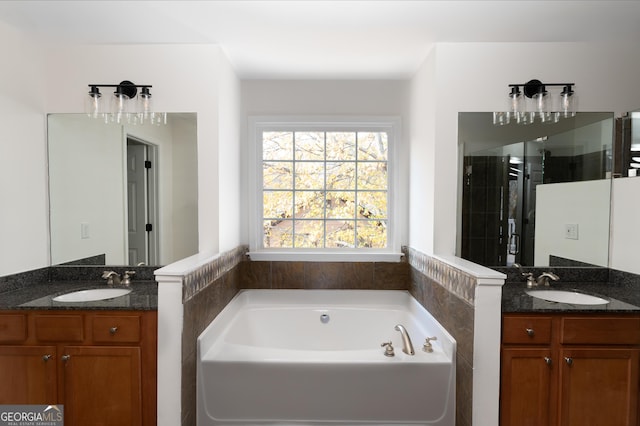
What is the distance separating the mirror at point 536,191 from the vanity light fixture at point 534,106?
0.15 feet

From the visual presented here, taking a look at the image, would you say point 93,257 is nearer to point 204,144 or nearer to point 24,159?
point 24,159

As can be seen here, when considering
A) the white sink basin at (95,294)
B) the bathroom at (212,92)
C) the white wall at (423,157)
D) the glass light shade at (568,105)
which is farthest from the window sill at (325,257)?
the glass light shade at (568,105)

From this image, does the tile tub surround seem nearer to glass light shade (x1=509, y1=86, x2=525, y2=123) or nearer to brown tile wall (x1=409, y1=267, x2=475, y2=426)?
brown tile wall (x1=409, y1=267, x2=475, y2=426)

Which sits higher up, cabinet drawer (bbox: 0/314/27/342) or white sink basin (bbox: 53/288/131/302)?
white sink basin (bbox: 53/288/131/302)

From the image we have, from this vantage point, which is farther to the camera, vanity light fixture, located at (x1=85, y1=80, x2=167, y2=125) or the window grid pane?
the window grid pane

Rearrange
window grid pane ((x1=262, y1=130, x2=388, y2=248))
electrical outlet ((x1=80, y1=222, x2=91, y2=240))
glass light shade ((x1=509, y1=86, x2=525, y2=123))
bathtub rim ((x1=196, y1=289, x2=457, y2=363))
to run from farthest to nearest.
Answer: window grid pane ((x1=262, y1=130, x2=388, y2=248)), bathtub rim ((x1=196, y1=289, x2=457, y2=363)), electrical outlet ((x1=80, y1=222, x2=91, y2=240)), glass light shade ((x1=509, y1=86, x2=525, y2=123))

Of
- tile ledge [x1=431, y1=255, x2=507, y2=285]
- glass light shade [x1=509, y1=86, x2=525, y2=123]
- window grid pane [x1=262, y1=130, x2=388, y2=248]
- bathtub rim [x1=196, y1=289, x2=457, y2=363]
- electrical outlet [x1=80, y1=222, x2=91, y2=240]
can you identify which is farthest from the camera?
window grid pane [x1=262, y1=130, x2=388, y2=248]

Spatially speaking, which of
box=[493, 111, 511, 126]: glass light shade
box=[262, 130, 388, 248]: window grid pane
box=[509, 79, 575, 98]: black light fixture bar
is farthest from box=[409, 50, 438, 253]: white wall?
box=[509, 79, 575, 98]: black light fixture bar

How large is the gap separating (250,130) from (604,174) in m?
2.59

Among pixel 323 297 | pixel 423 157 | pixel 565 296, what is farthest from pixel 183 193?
pixel 565 296

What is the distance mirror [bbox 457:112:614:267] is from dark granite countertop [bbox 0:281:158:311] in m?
1.98

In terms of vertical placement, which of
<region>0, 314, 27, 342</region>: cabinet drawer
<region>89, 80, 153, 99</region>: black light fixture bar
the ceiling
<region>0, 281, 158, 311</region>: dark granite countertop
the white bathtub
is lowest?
the white bathtub

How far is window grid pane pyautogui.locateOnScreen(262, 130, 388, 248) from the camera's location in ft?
10.2

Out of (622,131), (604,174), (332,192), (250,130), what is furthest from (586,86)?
(250,130)
